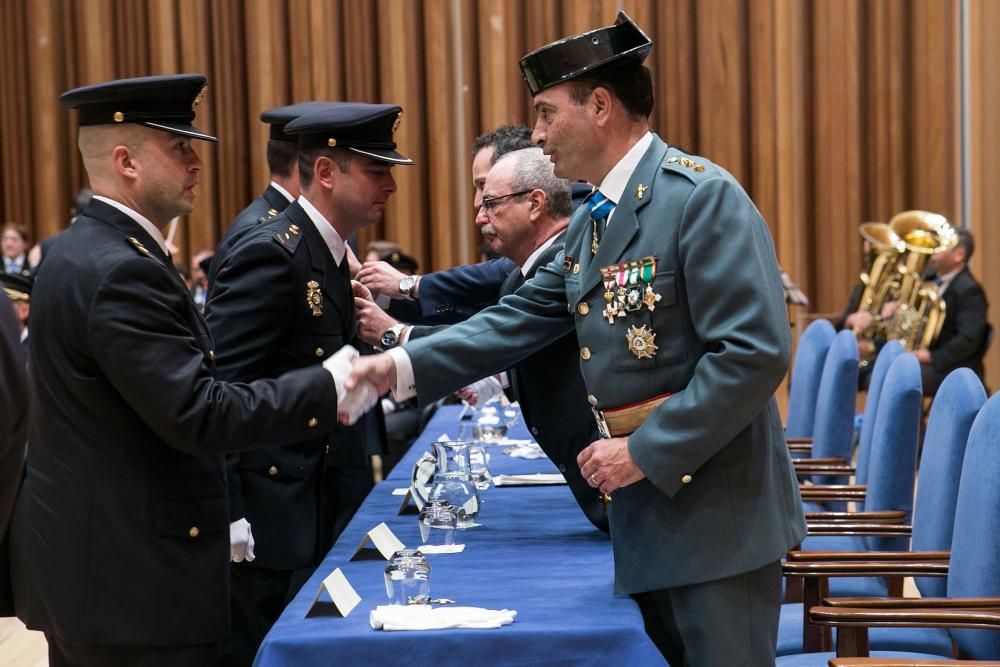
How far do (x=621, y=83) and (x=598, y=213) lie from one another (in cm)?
23

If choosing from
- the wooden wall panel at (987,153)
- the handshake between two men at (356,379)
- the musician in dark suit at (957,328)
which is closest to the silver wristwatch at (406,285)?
the handshake between two men at (356,379)

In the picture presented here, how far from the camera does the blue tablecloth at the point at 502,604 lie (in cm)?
193

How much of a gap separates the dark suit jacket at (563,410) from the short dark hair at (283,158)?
141cm

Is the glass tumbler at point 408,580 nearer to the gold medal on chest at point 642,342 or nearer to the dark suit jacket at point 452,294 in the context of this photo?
the gold medal on chest at point 642,342

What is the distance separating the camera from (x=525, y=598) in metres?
2.12

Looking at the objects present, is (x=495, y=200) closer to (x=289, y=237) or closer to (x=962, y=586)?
(x=289, y=237)

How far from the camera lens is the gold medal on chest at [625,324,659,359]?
6.86 ft

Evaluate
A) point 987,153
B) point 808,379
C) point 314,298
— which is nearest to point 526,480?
point 314,298

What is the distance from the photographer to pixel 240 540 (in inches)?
100

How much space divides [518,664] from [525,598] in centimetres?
20

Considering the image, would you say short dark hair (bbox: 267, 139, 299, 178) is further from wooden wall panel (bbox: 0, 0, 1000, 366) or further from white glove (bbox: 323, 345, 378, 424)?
wooden wall panel (bbox: 0, 0, 1000, 366)

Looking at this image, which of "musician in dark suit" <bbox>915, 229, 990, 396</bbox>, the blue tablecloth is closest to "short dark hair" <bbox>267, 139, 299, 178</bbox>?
the blue tablecloth

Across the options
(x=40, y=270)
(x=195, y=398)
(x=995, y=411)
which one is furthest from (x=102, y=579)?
(x=995, y=411)

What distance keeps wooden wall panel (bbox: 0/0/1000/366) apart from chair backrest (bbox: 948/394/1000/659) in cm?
670
